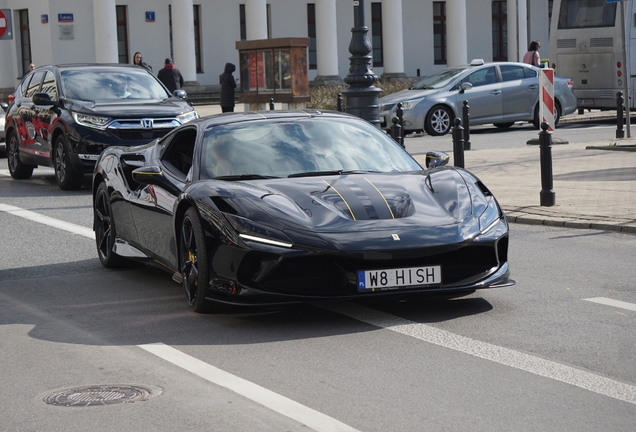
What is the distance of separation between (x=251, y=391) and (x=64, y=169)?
11.6m

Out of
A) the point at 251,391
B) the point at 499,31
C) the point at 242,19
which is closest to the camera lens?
the point at 251,391

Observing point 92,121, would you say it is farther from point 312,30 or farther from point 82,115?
point 312,30

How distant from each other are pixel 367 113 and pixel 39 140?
4.97 metres

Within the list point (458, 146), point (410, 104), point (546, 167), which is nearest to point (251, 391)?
point (546, 167)

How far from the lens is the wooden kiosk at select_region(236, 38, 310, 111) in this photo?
28.2 metres

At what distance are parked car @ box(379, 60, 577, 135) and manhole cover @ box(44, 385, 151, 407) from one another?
→ 65.1 ft

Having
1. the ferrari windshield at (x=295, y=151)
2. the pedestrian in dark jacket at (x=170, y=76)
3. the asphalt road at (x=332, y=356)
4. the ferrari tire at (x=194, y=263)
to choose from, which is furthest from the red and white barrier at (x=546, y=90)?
the pedestrian in dark jacket at (x=170, y=76)

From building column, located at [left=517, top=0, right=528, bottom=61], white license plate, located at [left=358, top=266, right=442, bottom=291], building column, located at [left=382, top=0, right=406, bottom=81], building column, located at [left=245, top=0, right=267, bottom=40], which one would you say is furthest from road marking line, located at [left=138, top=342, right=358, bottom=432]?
building column, located at [left=517, top=0, right=528, bottom=61]

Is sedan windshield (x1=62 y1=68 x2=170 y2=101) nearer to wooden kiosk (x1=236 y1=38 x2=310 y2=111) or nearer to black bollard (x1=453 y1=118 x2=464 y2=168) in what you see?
black bollard (x1=453 y1=118 x2=464 y2=168)

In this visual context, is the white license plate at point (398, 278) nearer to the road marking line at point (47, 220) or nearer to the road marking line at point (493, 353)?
the road marking line at point (493, 353)

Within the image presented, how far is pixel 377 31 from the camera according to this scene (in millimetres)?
51031

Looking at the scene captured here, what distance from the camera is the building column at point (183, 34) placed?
41844 millimetres

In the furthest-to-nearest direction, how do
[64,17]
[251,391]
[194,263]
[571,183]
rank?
[64,17]
[571,183]
[194,263]
[251,391]

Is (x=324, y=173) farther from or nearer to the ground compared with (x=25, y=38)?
nearer to the ground
